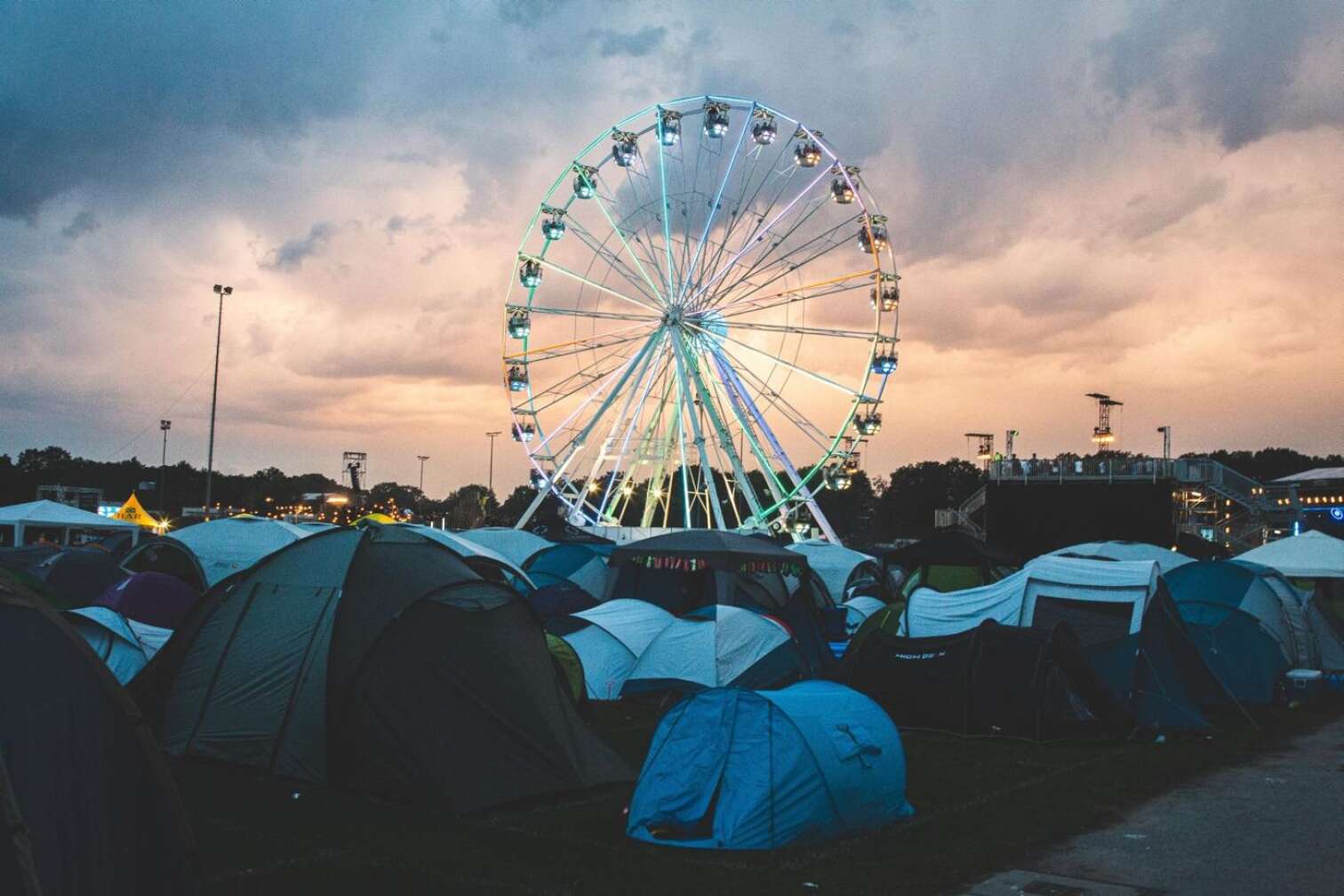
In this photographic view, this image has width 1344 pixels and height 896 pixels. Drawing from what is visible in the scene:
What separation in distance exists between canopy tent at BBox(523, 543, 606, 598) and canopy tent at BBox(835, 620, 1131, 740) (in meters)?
12.5

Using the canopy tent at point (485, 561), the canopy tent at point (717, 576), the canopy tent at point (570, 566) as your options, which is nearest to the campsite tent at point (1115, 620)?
the canopy tent at point (717, 576)

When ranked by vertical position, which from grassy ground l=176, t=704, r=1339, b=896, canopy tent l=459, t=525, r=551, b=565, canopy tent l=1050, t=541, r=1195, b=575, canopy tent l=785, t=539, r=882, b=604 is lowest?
grassy ground l=176, t=704, r=1339, b=896

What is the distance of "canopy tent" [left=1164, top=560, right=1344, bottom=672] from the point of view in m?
20.6

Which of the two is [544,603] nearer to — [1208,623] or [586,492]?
[1208,623]

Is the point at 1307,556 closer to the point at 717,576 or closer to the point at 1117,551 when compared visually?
the point at 1117,551

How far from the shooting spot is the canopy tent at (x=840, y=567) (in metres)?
35.7

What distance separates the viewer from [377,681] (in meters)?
10.3

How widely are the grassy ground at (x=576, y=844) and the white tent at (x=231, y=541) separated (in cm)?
1547

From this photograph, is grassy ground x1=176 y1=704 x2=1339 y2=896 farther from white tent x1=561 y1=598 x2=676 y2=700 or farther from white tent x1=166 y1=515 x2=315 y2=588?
white tent x1=166 y1=515 x2=315 y2=588

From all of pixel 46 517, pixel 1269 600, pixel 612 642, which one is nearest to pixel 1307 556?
pixel 1269 600

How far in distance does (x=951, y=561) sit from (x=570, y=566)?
345 inches

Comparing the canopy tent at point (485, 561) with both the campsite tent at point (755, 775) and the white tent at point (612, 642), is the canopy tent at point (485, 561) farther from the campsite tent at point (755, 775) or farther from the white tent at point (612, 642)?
the campsite tent at point (755, 775)

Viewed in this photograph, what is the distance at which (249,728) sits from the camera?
1090 centimetres

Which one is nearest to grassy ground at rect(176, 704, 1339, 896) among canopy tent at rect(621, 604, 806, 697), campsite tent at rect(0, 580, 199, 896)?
campsite tent at rect(0, 580, 199, 896)
